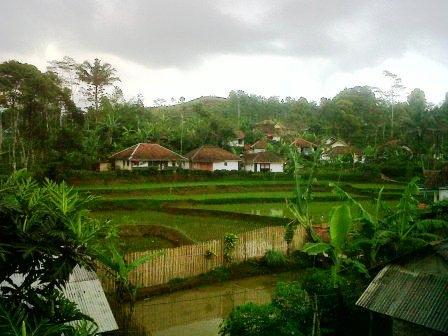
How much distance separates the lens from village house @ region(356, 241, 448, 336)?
8.09 metres

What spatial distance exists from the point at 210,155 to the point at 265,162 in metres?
7.06

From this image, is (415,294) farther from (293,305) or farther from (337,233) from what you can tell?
(337,233)

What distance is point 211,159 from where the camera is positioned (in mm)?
47125

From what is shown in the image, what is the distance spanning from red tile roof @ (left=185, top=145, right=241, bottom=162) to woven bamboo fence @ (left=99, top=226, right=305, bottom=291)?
28.8 metres

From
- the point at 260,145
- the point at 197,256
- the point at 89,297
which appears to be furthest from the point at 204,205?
the point at 260,145

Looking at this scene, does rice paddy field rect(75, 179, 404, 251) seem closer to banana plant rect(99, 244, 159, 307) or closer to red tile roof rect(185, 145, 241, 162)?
banana plant rect(99, 244, 159, 307)

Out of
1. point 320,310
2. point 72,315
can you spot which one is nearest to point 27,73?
point 320,310

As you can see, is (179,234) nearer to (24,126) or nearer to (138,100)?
(24,126)

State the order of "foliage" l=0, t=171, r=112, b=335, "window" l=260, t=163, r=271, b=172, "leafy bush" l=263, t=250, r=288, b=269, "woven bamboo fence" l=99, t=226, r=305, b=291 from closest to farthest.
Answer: "foliage" l=0, t=171, r=112, b=335, "woven bamboo fence" l=99, t=226, r=305, b=291, "leafy bush" l=263, t=250, r=288, b=269, "window" l=260, t=163, r=271, b=172

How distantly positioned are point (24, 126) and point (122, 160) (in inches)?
412

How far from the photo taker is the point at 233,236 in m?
16.4

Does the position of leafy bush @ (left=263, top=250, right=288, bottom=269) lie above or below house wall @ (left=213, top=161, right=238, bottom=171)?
below

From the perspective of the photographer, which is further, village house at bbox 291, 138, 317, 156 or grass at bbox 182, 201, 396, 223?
village house at bbox 291, 138, 317, 156

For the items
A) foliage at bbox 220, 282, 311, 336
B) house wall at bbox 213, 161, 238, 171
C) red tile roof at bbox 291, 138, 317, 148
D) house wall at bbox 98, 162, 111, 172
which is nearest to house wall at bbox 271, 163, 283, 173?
house wall at bbox 213, 161, 238, 171
